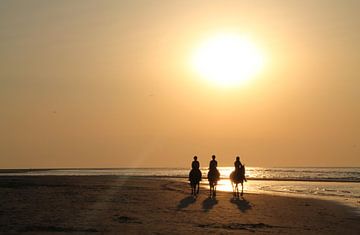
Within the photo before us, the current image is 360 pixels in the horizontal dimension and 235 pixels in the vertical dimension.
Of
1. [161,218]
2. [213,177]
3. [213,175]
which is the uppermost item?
[213,175]

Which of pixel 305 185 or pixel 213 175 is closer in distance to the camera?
pixel 213 175

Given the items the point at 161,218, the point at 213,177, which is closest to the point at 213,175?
the point at 213,177

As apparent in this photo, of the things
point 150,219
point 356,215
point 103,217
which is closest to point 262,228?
point 150,219

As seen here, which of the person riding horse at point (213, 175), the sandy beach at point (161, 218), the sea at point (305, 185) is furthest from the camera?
the sea at point (305, 185)

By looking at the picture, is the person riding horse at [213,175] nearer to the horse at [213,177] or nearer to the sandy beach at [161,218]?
the horse at [213,177]

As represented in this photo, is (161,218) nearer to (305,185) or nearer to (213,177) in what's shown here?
(213,177)

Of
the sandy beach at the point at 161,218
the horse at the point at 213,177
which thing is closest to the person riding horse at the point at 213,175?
the horse at the point at 213,177

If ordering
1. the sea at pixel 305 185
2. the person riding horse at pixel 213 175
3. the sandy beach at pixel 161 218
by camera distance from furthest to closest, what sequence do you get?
the sea at pixel 305 185, the person riding horse at pixel 213 175, the sandy beach at pixel 161 218

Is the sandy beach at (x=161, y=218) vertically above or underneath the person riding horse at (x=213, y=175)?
underneath

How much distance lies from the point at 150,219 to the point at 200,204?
7826 mm

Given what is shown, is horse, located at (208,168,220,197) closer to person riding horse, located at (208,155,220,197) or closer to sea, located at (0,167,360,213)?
person riding horse, located at (208,155,220,197)

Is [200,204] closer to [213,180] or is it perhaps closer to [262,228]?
[213,180]

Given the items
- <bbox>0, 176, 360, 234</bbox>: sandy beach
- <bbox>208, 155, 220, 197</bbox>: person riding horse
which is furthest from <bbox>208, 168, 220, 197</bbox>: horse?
<bbox>0, 176, 360, 234</bbox>: sandy beach

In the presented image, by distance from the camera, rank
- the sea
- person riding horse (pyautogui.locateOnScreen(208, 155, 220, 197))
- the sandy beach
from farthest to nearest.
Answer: the sea < person riding horse (pyautogui.locateOnScreen(208, 155, 220, 197)) < the sandy beach
